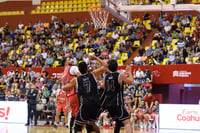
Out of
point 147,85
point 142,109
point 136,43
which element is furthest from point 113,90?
point 136,43

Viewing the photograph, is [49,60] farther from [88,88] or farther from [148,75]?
[88,88]

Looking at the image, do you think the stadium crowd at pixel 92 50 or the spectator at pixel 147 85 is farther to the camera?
the stadium crowd at pixel 92 50

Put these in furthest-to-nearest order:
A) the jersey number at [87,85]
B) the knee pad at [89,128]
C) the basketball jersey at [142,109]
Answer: the basketball jersey at [142,109], the knee pad at [89,128], the jersey number at [87,85]

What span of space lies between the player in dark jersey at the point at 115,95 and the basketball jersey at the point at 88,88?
521 mm

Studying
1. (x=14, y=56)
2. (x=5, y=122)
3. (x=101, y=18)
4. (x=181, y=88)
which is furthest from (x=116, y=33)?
(x=5, y=122)

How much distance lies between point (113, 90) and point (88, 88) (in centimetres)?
70

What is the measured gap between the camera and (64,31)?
2550 cm

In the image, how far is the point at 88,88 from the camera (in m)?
7.35

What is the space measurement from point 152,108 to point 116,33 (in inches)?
309

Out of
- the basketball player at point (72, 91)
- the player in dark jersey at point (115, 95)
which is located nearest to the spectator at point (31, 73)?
the basketball player at point (72, 91)

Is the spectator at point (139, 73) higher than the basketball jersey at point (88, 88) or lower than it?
lower

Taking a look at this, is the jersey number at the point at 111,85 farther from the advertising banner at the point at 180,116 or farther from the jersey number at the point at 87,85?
the advertising banner at the point at 180,116

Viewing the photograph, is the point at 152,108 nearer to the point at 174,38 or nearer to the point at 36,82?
the point at 174,38

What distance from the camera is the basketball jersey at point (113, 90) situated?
777 cm
